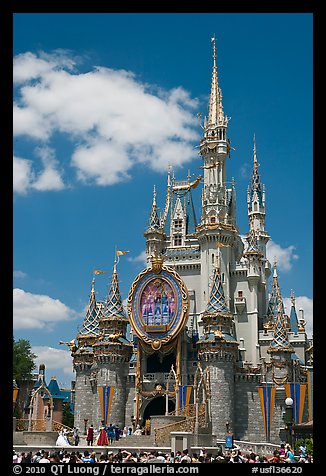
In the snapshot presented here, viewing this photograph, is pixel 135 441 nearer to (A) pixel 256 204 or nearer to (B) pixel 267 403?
(B) pixel 267 403

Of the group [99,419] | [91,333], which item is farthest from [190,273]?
[99,419]

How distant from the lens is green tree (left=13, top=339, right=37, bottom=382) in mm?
79125

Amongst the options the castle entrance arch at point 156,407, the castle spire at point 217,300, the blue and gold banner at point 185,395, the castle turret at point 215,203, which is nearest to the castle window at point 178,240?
the castle turret at point 215,203

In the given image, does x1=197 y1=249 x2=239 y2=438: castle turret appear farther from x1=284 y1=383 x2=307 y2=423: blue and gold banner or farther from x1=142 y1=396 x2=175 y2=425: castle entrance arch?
x1=284 y1=383 x2=307 y2=423: blue and gold banner

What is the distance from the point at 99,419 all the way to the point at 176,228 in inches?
1117

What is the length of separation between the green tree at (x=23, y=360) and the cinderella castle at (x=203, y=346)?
38.8 feet

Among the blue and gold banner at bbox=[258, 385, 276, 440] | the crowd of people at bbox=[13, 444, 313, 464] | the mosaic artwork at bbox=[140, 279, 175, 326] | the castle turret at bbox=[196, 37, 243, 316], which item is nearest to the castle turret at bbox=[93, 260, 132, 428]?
the mosaic artwork at bbox=[140, 279, 175, 326]

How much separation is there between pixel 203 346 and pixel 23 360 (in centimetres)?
2947

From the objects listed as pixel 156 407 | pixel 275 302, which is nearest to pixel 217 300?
pixel 156 407

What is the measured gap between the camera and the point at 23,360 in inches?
3204

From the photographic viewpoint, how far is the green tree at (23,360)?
7912 cm

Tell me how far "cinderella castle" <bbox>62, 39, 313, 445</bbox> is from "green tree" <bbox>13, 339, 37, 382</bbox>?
11831mm
